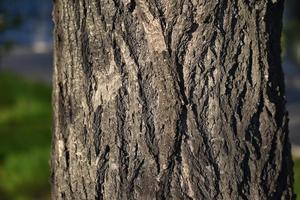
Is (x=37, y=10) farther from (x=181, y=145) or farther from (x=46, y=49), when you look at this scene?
(x=181, y=145)

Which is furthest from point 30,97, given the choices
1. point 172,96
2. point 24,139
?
point 172,96

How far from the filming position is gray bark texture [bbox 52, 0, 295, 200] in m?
3.09

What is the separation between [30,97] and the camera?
11.5 meters

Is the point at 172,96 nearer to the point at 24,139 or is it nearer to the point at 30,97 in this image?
the point at 24,139

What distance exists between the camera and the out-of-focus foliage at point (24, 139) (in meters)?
7.43

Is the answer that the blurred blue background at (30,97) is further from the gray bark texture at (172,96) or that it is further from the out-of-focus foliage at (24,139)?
the gray bark texture at (172,96)

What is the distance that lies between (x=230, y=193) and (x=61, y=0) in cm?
79

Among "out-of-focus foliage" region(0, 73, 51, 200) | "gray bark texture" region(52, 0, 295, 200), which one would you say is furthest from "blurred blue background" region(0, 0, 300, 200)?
"gray bark texture" region(52, 0, 295, 200)

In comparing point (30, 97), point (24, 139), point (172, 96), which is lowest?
point (24, 139)

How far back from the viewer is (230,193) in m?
3.19

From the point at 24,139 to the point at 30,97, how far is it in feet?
8.20

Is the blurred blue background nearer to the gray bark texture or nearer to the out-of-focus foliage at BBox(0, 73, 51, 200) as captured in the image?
the out-of-focus foliage at BBox(0, 73, 51, 200)

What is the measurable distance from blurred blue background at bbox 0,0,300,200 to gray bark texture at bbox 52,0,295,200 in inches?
92.8

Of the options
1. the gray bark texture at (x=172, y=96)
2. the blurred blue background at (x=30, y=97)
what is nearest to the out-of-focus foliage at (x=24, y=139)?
the blurred blue background at (x=30, y=97)
